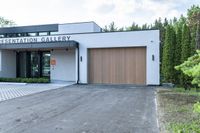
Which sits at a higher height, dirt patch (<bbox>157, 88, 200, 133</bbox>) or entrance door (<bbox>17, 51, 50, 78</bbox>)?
entrance door (<bbox>17, 51, 50, 78</bbox>)

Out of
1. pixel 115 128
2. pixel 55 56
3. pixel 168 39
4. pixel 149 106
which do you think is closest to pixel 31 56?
pixel 55 56

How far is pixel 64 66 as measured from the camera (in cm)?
2284

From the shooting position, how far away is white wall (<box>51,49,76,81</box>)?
22.6 m

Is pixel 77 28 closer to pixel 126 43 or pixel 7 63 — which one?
pixel 7 63

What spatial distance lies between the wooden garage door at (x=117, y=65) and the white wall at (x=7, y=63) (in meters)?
7.58

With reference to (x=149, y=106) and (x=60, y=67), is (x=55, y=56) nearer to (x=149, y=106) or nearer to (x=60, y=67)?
(x=60, y=67)

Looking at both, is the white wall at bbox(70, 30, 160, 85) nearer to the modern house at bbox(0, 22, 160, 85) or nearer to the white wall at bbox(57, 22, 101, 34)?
the modern house at bbox(0, 22, 160, 85)

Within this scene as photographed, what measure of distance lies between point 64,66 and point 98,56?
13.1ft

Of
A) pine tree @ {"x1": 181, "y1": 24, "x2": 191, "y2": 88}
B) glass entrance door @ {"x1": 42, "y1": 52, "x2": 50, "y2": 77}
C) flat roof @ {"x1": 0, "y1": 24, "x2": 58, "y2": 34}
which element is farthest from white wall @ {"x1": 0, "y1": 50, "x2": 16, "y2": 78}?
pine tree @ {"x1": 181, "y1": 24, "x2": 191, "y2": 88}

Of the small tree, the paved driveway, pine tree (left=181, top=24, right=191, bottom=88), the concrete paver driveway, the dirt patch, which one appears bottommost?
the concrete paver driveway

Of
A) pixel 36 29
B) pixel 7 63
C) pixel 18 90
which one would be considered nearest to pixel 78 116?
pixel 18 90

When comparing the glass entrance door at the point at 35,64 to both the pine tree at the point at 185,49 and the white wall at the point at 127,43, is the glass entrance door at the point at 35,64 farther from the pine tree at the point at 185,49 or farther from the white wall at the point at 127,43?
the pine tree at the point at 185,49

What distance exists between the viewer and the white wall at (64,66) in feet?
74.1

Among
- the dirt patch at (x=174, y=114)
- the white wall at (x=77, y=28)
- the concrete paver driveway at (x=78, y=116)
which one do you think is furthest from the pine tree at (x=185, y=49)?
the white wall at (x=77, y=28)
